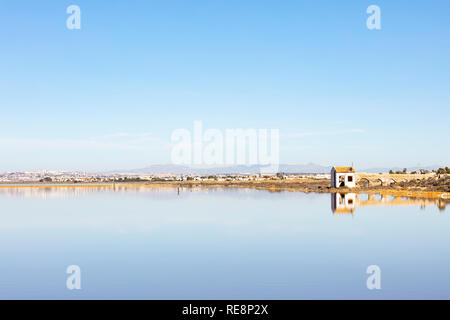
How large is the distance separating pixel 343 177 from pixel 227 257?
56.5m

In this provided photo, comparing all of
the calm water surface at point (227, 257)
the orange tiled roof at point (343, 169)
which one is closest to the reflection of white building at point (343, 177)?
the orange tiled roof at point (343, 169)

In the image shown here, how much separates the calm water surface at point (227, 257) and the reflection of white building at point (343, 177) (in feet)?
125

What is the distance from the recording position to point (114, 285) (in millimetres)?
14617

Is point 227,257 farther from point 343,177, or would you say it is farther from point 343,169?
point 343,177

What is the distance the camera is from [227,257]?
18.8 metres

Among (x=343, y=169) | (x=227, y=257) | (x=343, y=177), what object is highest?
(x=343, y=169)

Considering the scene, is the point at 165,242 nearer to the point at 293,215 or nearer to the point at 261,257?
the point at 261,257

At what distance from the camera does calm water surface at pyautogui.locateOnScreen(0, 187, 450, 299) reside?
1398cm

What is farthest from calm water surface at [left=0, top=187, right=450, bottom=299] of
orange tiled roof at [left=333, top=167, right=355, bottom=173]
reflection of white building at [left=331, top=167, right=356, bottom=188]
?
reflection of white building at [left=331, top=167, right=356, bottom=188]

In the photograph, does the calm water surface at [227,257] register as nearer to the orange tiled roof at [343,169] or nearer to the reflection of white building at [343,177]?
the orange tiled roof at [343,169]

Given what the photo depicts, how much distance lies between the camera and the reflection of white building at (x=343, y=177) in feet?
235

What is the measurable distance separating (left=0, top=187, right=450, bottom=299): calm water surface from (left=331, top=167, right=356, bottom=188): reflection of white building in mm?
38067

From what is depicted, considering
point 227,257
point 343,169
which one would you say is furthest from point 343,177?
point 227,257
